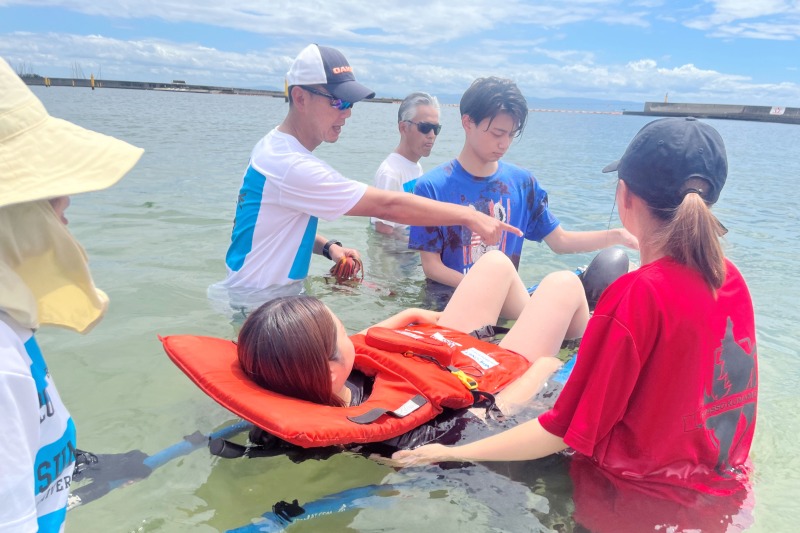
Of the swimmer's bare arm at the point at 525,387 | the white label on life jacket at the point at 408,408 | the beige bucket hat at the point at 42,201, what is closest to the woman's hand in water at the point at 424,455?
the white label on life jacket at the point at 408,408

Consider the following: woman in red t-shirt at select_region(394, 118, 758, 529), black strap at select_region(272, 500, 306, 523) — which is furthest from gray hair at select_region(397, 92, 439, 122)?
black strap at select_region(272, 500, 306, 523)

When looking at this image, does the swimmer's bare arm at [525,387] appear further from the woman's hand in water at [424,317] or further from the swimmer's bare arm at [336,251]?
the swimmer's bare arm at [336,251]

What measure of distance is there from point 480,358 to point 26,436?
2.19 m

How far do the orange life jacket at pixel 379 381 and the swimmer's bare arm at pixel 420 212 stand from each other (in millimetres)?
634

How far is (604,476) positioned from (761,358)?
Answer: 2989 millimetres

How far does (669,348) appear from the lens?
1838 mm

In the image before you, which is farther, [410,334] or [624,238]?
[624,238]

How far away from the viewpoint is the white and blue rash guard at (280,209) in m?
3.43

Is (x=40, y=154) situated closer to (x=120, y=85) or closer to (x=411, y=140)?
(x=411, y=140)

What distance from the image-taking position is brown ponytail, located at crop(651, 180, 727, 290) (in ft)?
5.79

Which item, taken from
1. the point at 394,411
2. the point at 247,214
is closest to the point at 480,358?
the point at 394,411

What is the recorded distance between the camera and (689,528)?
2012mm

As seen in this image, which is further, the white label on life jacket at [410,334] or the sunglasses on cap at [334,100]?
the sunglasses on cap at [334,100]

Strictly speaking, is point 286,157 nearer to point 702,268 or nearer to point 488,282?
point 488,282
